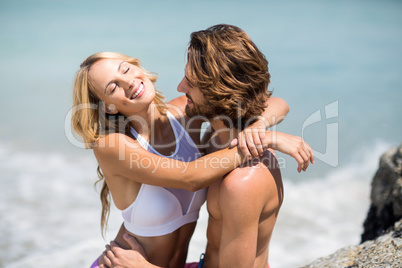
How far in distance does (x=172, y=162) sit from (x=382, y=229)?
2.12 meters

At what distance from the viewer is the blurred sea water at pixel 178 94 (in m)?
8.09

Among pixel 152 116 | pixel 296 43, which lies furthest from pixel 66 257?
pixel 296 43

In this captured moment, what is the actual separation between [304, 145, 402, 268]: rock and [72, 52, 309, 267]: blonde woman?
1.09 meters

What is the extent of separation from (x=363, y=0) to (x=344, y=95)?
13.9m

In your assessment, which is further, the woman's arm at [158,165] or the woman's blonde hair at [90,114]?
the woman's blonde hair at [90,114]

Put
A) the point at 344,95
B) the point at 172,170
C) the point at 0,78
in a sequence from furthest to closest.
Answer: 1. the point at 0,78
2. the point at 344,95
3. the point at 172,170

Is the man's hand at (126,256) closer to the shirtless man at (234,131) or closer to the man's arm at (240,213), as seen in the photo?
the shirtless man at (234,131)

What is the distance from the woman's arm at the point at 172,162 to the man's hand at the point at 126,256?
1.75 ft

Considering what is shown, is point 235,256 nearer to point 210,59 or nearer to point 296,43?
point 210,59

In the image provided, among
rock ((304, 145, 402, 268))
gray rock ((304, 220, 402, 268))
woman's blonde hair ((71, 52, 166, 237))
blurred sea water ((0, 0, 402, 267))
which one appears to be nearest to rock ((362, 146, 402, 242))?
rock ((304, 145, 402, 268))

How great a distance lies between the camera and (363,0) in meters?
27.3

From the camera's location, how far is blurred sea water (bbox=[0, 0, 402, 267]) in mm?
8086

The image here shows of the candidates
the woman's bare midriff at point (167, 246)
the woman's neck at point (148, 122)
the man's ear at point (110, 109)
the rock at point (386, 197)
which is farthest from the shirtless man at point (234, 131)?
the rock at point (386, 197)

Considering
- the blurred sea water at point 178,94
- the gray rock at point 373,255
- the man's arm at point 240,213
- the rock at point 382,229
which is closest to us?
the man's arm at point 240,213
